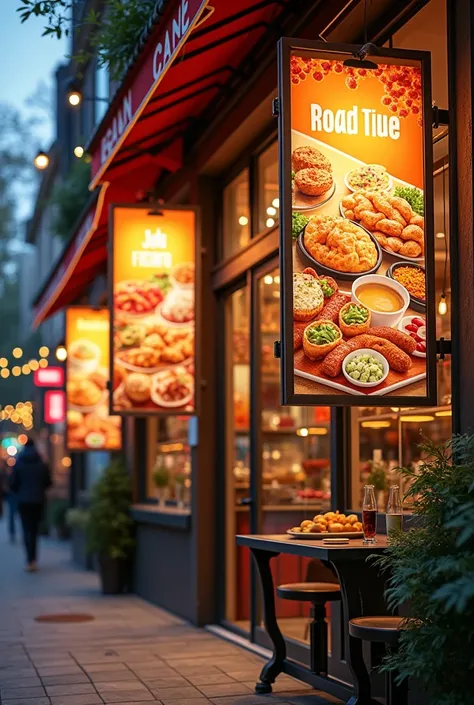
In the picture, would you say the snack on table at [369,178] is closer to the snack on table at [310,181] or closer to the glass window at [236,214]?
the snack on table at [310,181]

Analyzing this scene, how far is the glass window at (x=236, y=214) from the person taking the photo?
10.4m

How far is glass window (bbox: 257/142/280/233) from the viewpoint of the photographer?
9570 mm

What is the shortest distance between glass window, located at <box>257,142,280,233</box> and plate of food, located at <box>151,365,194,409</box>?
1.52 meters

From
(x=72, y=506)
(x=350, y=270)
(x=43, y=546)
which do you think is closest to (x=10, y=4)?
(x=350, y=270)

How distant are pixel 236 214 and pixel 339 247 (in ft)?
15.5

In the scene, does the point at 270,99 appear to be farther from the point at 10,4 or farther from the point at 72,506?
the point at 72,506

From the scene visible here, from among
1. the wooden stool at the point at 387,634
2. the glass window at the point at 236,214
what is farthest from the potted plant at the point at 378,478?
the glass window at the point at 236,214

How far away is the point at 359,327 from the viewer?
6.25m

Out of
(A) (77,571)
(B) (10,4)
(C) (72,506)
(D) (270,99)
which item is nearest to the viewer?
(B) (10,4)

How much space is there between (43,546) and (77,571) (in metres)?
6.45

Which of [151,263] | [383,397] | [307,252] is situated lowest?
[383,397]

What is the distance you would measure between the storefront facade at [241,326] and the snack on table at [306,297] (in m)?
1.05

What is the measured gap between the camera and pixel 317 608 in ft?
24.0

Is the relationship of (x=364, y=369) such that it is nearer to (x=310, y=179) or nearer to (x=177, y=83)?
(x=310, y=179)
